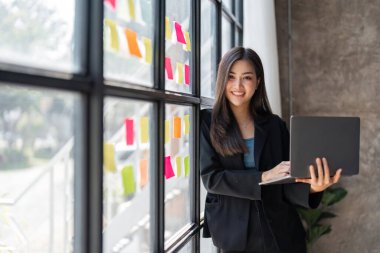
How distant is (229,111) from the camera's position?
1.89 m

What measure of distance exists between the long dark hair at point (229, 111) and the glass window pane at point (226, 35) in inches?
44.4

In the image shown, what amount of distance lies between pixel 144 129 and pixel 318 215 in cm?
240

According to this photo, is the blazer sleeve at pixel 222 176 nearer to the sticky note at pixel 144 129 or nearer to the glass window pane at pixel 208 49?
the sticky note at pixel 144 129

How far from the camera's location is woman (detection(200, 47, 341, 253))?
1818 millimetres

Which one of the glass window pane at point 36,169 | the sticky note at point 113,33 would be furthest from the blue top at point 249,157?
the glass window pane at point 36,169

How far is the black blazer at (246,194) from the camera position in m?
1.79

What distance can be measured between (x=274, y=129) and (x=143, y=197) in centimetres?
64

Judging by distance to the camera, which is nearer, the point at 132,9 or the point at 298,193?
the point at 132,9

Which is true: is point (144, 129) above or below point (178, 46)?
below

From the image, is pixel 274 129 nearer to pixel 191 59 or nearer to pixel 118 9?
pixel 191 59

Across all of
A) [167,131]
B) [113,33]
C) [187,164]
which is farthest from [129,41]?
[187,164]

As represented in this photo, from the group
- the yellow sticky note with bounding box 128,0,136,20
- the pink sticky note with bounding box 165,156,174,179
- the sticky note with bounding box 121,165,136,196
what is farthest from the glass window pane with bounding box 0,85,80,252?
the pink sticky note with bounding box 165,156,174,179

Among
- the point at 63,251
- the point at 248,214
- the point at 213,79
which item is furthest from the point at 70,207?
the point at 213,79

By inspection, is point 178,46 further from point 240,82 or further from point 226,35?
point 226,35
